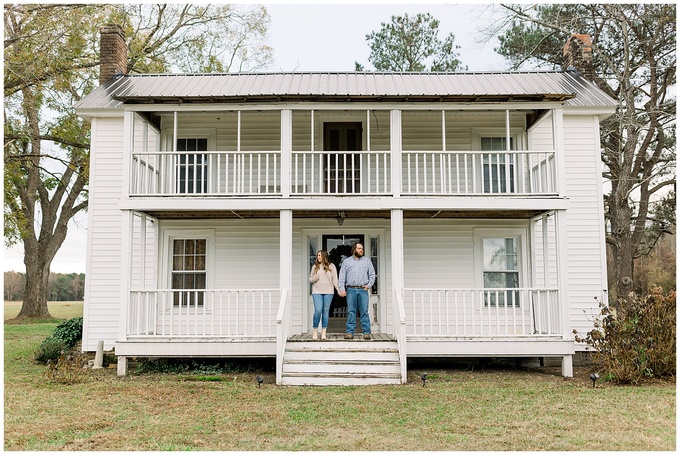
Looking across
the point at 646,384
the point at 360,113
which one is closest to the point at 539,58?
the point at 360,113

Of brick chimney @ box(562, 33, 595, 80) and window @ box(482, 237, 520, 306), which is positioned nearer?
window @ box(482, 237, 520, 306)

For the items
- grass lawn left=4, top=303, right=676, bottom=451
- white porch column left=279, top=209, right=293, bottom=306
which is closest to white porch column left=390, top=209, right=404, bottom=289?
grass lawn left=4, top=303, right=676, bottom=451

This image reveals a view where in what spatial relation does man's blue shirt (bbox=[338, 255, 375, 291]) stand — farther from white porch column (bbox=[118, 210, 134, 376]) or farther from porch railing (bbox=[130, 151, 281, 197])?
white porch column (bbox=[118, 210, 134, 376])

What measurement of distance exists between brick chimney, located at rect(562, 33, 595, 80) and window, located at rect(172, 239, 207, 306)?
10.3m

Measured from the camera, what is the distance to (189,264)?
14.2m

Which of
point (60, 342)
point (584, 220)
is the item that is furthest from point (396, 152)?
point (60, 342)

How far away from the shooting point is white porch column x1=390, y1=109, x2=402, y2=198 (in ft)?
39.8

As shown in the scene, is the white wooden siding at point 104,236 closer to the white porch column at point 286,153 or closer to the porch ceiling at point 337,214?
the porch ceiling at point 337,214

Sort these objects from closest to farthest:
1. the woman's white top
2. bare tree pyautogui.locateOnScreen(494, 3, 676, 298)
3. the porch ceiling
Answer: the woman's white top, the porch ceiling, bare tree pyautogui.locateOnScreen(494, 3, 676, 298)

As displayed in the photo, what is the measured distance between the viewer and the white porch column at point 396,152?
39.8 ft

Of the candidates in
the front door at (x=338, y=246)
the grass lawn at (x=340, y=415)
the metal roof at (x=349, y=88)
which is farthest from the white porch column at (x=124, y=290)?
the front door at (x=338, y=246)

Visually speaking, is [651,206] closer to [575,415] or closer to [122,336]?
[575,415]

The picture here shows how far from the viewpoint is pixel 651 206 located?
961 inches

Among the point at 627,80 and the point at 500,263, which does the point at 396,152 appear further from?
the point at 627,80
